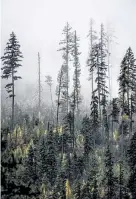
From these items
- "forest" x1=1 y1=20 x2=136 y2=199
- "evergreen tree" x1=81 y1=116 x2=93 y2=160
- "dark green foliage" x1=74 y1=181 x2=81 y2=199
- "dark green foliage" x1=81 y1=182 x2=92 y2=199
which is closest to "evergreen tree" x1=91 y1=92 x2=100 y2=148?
"forest" x1=1 y1=20 x2=136 y2=199

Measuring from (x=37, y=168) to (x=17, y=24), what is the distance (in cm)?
9838

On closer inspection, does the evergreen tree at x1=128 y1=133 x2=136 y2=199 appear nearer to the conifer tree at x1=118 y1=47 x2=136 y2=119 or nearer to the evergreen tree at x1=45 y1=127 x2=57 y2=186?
the conifer tree at x1=118 y1=47 x2=136 y2=119

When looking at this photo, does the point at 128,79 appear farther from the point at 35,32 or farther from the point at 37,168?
the point at 35,32

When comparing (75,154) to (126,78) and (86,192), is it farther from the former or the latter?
(126,78)

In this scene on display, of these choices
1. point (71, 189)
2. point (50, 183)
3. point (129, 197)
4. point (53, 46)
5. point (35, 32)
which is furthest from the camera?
point (35, 32)

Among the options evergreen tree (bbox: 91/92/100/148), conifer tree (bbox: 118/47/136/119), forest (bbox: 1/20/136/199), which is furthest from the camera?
evergreen tree (bbox: 91/92/100/148)

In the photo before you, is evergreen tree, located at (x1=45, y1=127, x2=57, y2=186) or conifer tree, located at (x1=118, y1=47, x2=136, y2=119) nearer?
evergreen tree, located at (x1=45, y1=127, x2=57, y2=186)

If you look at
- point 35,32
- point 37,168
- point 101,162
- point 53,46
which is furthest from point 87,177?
point 35,32

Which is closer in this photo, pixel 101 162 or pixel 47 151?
pixel 101 162

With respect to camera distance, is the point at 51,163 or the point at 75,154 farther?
the point at 75,154

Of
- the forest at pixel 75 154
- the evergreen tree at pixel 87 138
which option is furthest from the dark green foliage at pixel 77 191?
the evergreen tree at pixel 87 138

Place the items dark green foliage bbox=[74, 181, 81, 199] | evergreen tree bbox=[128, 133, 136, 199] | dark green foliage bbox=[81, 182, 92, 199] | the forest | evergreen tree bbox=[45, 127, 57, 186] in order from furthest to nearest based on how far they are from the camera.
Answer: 1. evergreen tree bbox=[45, 127, 57, 186]
2. the forest
3. dark green foliage bbox=[74, 181, 81, 199]
4. dark green foliage bbox=[81, 182, 92, 199]
5. evergreen tree bbox=[128, 133, 136, 199]

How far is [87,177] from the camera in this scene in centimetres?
5162

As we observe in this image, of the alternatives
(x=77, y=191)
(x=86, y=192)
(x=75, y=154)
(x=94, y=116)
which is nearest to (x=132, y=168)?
(x=86, y=192)
